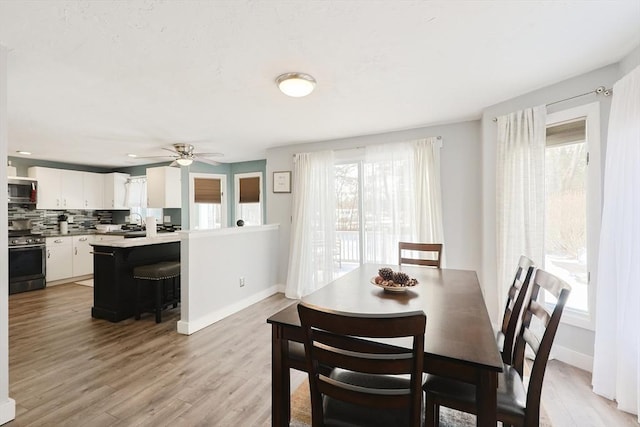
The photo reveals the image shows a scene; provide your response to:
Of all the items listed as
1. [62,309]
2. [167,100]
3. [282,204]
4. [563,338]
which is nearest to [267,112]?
[167,100]

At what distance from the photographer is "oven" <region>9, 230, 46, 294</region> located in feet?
15.2

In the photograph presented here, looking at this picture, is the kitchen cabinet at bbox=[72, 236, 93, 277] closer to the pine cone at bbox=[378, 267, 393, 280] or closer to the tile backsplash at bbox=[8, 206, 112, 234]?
the tile backsplash at bbox=[8, 206, 112, 234]

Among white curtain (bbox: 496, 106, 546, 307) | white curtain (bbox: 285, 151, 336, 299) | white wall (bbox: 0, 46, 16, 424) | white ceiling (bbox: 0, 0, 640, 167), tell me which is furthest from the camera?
white curtain (bbox: 285, 151, 336, 299)

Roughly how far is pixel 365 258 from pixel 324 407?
2899 millimetres

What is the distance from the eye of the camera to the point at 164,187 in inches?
215

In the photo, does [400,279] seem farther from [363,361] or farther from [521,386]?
[363,361]

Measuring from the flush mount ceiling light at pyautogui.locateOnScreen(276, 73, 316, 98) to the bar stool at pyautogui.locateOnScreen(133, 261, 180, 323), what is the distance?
2.57m

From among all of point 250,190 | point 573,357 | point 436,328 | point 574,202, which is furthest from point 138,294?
point 574,202

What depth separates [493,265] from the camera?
306 centimetres

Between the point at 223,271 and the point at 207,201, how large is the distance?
9.35ft

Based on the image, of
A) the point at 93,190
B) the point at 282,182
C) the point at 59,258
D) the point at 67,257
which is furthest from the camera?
the point at 93,190

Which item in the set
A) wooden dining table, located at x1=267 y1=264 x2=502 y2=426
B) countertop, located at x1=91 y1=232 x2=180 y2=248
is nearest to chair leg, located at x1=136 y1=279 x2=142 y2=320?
countertop, located at x1=91 y1=232 x2=180 y2=248

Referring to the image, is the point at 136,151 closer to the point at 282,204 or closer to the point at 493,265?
the point at 282,204

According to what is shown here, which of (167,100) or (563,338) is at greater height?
(167,100)
